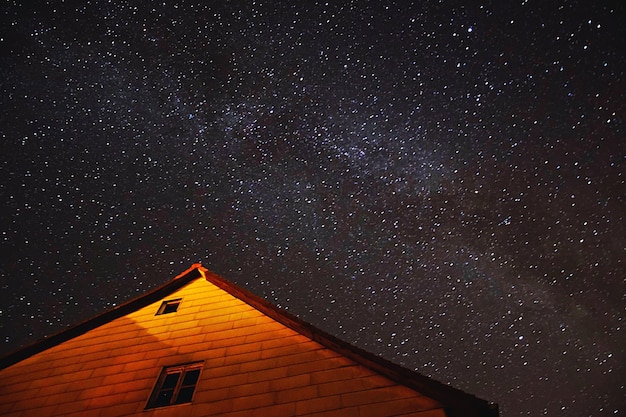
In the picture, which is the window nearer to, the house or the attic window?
the house

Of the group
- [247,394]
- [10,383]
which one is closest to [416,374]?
[247,394]

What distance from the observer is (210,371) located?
7.87 meters

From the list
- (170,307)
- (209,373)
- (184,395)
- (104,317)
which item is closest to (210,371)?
(209,373)

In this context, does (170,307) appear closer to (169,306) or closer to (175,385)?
(169,306)

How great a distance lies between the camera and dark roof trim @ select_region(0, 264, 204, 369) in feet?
29.8

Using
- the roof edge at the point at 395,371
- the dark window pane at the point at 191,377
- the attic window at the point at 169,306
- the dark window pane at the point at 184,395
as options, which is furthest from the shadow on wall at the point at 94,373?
the roof edge at the point at 395,371

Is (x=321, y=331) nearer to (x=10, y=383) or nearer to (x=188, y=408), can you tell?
→ (x=188, y=408)

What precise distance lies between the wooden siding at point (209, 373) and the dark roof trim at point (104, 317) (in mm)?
156

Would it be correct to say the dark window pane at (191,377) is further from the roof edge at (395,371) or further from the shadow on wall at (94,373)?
the roof edge at (395,371)

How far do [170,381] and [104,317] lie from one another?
3.38m

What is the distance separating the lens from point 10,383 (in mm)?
8445

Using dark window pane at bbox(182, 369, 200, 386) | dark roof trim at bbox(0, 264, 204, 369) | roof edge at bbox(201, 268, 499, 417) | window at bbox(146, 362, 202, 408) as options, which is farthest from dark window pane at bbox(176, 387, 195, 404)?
dark roof trim at bbox(0, 264, 204, 369)

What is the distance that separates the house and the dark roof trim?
0.02 meters

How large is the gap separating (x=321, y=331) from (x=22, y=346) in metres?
7.50
